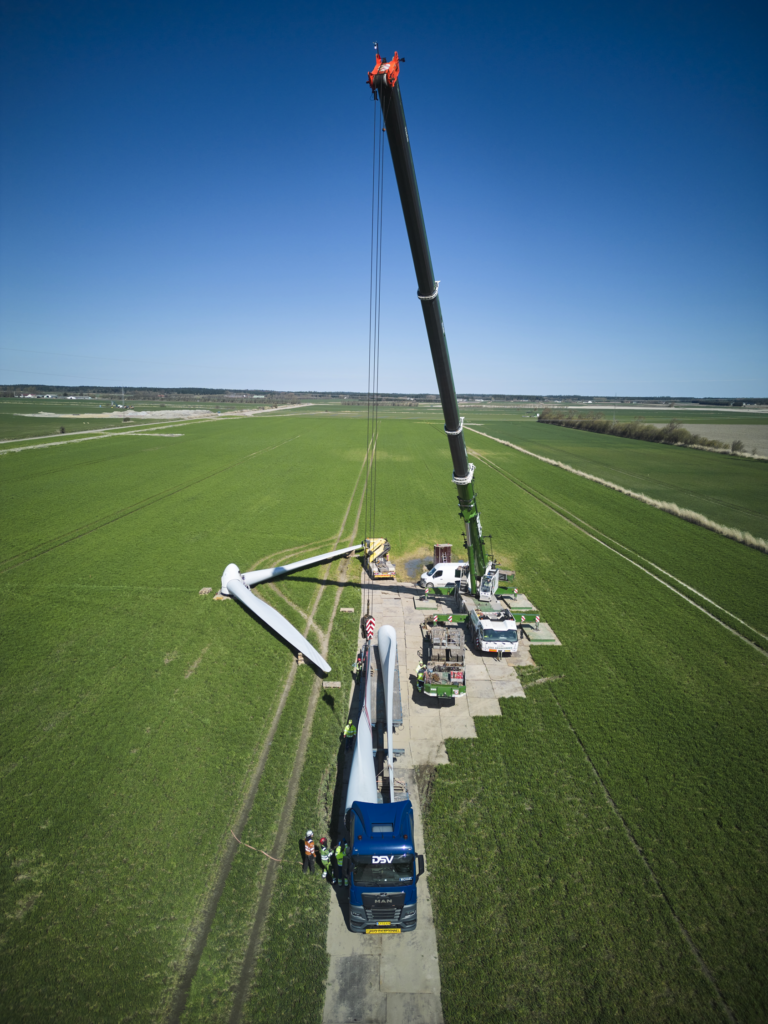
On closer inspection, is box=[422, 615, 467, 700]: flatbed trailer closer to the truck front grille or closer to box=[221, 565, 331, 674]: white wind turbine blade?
box=[221, 565, 331, 674]: white wind turbine blade

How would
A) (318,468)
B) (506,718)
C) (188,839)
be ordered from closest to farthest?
(188,839) < (506,718) < (318,468)

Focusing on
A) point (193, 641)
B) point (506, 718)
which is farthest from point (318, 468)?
point (506, 718)

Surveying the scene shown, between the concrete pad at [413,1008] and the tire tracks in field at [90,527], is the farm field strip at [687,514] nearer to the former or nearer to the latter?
the concrete pad at [413,1008]

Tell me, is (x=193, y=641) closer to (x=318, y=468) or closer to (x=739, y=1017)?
(x=739, y=1017)

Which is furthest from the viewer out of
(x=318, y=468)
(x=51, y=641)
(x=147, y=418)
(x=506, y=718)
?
(x=147, y=418)

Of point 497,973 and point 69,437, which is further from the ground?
point 69,437

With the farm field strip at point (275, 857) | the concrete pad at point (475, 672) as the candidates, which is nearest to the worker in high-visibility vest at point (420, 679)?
the concrete pad at point (475, 672)

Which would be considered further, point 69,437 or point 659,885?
point 69,437
